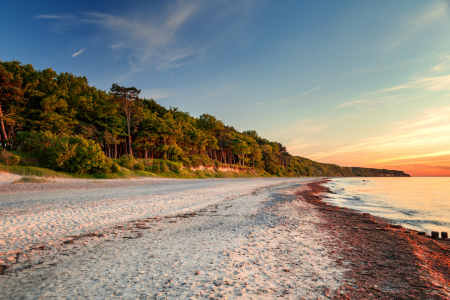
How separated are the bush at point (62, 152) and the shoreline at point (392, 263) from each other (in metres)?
23.4

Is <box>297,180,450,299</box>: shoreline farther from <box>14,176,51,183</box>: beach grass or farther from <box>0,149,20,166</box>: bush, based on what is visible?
<box>0,149,20,166</box>: bush

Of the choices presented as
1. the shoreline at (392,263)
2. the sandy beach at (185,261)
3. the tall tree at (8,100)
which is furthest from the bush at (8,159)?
the shoreline at (392,263)

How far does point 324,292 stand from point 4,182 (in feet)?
68.3

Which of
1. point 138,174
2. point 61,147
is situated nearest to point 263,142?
point 138,174

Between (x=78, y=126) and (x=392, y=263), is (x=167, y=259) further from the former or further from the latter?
(x=78, y=126)

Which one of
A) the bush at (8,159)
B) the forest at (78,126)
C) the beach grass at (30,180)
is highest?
the forest at (78,126)

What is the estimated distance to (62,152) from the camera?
1972 cm

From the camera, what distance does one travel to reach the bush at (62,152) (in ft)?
65.1

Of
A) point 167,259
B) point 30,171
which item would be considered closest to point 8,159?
point 30,171

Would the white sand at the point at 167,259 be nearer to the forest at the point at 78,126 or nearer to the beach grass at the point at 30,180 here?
the beach grass at the point at 30,180

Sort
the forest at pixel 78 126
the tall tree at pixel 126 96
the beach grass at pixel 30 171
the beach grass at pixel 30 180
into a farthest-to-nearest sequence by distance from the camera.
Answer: the tall tree at pixel 126 96 < the forest at pixel 78 126 < the beach grass at pixel 30 171 < the beach grass at pixel 30 180

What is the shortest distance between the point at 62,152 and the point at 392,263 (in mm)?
25101

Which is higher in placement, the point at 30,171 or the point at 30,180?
the point at 30,171

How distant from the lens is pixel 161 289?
8.69 ft
